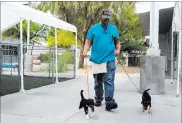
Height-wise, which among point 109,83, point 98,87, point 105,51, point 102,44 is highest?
point 102,44

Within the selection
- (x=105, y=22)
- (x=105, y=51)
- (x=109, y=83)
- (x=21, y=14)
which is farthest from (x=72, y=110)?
(x=21, y=14)

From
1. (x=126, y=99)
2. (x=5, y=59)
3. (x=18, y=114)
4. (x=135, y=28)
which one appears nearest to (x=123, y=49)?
(x=135, y=28)

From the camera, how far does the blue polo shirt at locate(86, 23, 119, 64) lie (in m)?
5.64

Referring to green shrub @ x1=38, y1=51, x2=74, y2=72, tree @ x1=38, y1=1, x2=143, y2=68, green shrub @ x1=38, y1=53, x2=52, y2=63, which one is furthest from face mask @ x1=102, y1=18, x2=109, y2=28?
tree @ x1=38, y1=1, x2=143, y2=68

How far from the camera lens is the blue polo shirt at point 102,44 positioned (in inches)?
222

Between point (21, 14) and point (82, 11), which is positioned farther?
point (82, 11)

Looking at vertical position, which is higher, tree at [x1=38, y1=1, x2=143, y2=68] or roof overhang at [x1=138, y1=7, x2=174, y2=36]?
tree at [x1=38, y1=1, x2=143, y2=68]

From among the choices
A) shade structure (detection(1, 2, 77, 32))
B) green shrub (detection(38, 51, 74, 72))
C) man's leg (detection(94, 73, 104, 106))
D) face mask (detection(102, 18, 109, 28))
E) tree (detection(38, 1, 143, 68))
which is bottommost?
man's leg (detection(94, 73, 104, 106))

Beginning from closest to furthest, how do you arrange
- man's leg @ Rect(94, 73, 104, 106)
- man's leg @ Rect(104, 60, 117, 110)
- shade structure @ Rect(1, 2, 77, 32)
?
man's leg @ Rect(104, 60, 117, 110) < man's leg @ Rect(94, 73, 104, 106) < shade structure @ Rect(1, 2, 77, 32)

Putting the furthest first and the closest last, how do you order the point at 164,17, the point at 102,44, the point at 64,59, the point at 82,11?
1. the point at 82,11
2. the point at 164,17
3. the point at 64,59
4. the point at 102,44

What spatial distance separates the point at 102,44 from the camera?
5637mm

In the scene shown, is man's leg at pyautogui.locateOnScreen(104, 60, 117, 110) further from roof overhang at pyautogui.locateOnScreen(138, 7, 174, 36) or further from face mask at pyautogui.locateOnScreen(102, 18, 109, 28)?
roof overhang at pyautogui.locateOnScreen(138, 7, 174, 36)

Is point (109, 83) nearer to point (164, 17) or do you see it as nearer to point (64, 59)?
point (64, 59)

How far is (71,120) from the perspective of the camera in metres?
4.95
